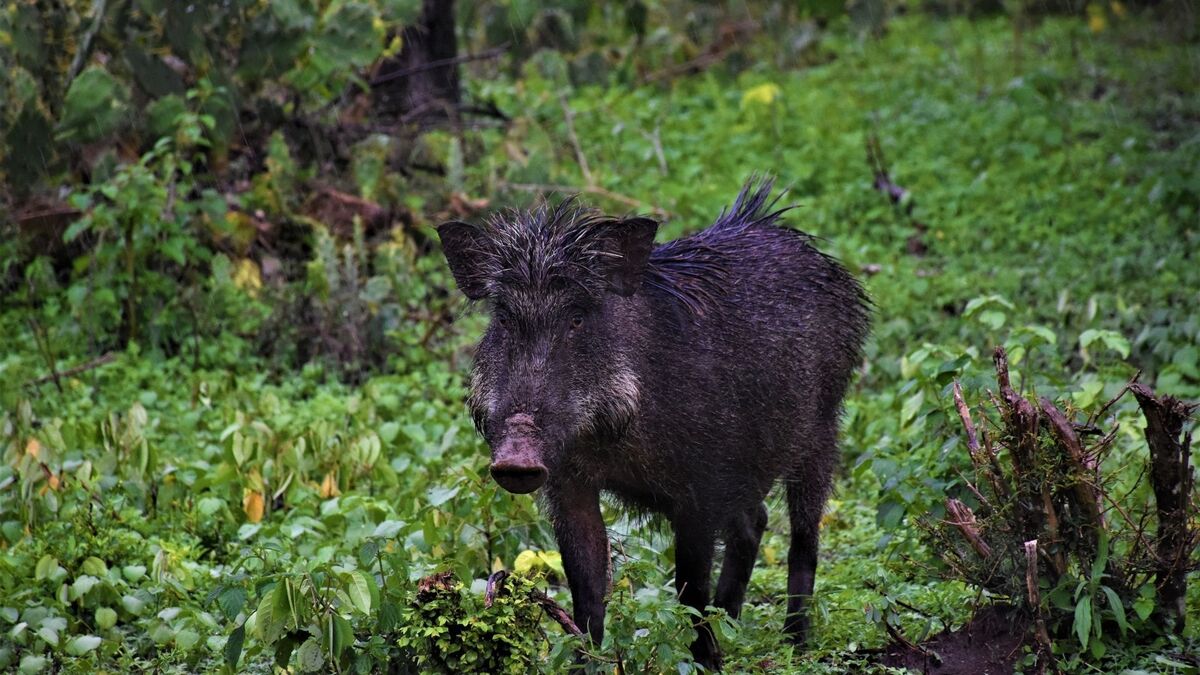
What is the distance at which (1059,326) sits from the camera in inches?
320

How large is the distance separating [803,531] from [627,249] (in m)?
1.42

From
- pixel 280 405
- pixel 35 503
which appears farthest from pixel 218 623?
pixel 280 405

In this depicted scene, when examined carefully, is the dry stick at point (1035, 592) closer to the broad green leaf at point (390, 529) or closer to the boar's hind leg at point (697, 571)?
the boar's hind leg at point (697, 571)

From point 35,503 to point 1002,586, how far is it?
11.7 feet

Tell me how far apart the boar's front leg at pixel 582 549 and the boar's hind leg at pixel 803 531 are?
933 mm

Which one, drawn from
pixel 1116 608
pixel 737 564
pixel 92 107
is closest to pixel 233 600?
pixel 737 564

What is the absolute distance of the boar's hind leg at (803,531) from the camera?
5348mm

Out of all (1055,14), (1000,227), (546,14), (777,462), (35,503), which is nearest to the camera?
(777,462)

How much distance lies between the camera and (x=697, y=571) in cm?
472

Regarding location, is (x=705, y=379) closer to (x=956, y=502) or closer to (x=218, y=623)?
(x=956, y=502)

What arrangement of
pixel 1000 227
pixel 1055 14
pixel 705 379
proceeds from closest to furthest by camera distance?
pixel 705 379
pixel 1000 227
pixel 1055 14

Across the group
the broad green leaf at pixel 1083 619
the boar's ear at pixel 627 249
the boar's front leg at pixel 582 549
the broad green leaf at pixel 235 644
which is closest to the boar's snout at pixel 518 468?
the boar's front leg at pixel 582 549

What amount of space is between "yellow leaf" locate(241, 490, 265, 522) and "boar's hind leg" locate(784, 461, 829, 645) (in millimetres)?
2166

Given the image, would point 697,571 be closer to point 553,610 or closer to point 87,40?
point 553,610
